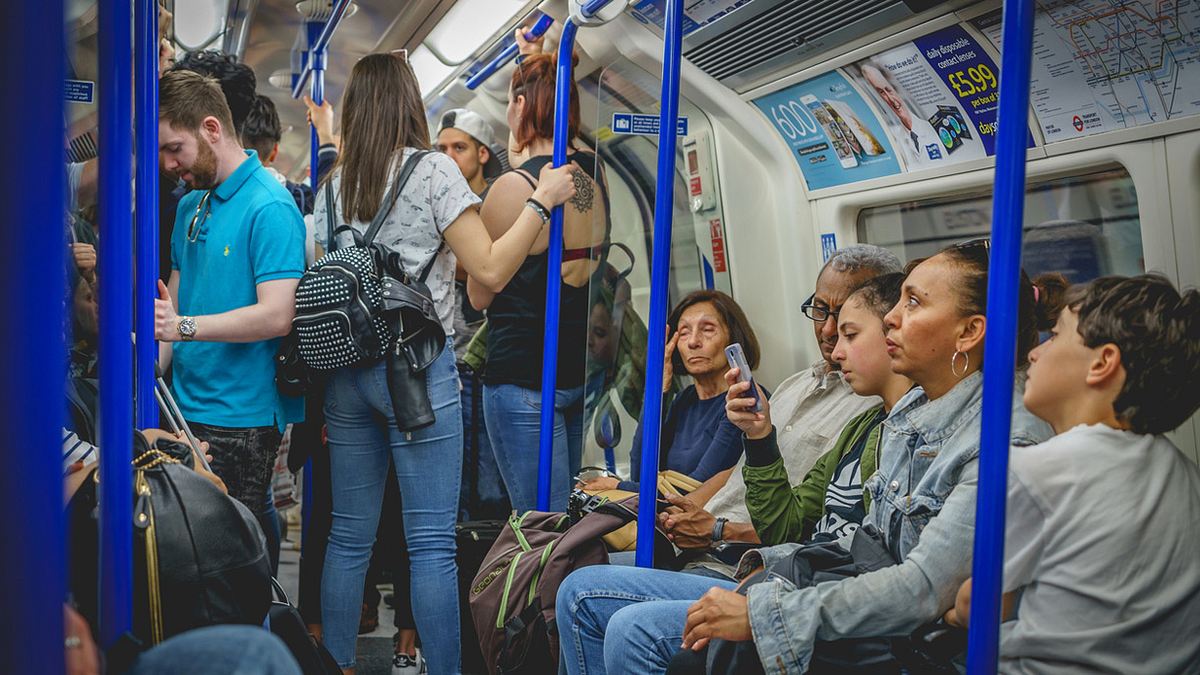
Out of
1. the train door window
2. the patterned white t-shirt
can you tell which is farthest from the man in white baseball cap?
the patterned white t-shirt

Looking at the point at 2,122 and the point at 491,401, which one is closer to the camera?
the point at 2,122

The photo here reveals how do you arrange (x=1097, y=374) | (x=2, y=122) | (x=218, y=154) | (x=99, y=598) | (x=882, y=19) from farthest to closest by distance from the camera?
(x=882, y=19), (x=218, y=154), (x=1097, y=374), (x=99, y=598), (x=2, y=122)

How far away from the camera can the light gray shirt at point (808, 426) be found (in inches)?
111

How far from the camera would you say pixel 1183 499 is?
1500 millimetres

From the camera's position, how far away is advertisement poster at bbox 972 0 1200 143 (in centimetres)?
240

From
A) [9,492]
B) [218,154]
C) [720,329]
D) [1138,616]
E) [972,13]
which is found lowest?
[1138,616]

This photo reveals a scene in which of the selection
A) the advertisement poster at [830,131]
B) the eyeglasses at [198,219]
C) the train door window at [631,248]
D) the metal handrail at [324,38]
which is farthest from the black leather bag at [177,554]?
the metal handrail at [324,38]

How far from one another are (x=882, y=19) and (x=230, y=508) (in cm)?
242

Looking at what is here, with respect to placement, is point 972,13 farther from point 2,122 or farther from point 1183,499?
point 2,122

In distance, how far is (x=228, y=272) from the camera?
2705mm

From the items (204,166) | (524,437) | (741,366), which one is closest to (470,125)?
(524,437)

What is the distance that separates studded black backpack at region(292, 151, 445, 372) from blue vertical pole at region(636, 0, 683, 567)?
0.66m

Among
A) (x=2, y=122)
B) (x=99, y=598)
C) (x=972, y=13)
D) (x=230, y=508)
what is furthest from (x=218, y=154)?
(x=972, y=13)

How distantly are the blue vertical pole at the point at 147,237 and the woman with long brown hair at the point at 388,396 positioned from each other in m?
0.63
